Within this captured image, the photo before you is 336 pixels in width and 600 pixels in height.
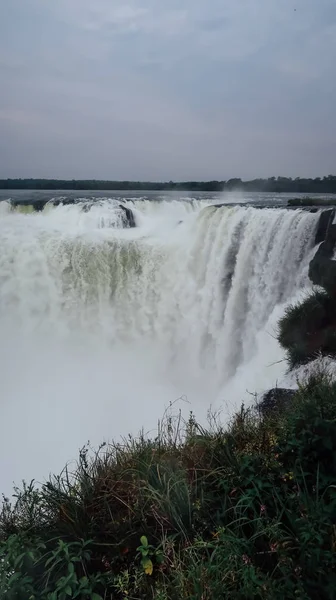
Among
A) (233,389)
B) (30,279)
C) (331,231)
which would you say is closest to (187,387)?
(233,389)

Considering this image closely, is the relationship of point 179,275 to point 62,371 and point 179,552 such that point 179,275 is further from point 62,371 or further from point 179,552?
point 179,552

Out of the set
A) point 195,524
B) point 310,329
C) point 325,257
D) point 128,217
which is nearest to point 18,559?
point 195,524

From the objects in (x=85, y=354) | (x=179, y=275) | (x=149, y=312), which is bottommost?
(x=85, y=354)

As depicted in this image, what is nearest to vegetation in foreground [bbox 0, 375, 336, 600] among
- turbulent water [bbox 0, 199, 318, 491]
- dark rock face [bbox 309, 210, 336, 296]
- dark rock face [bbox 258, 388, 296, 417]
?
dark rock face [bbox 258, 388, 296, 417]

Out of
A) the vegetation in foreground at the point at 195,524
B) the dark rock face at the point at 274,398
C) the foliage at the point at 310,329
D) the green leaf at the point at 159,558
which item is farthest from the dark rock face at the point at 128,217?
the green leaf at the point at 159,558

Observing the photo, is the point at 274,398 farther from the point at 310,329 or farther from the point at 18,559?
the point at 18,559
